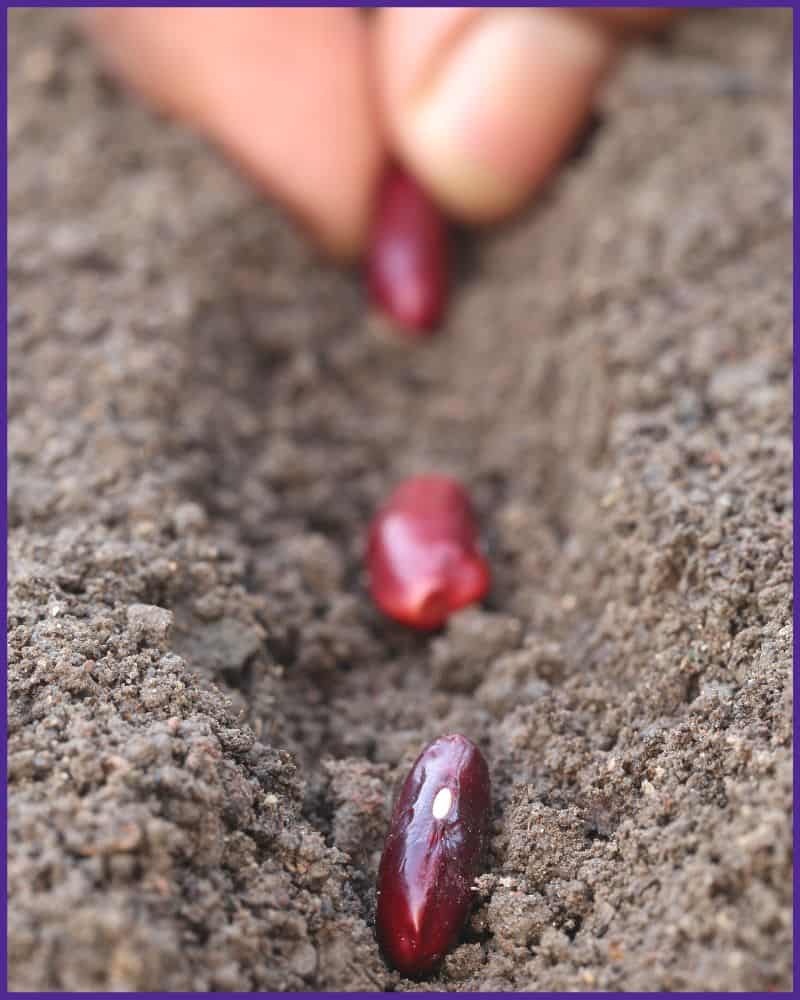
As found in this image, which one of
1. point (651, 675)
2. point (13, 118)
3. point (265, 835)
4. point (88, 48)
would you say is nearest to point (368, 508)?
point (651, 675)

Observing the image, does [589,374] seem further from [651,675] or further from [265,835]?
[265,835]

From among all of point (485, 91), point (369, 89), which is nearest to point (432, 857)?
point (485, 91)

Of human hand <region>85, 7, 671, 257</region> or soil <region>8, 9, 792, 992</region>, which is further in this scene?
human hand <region>85, 7, 671, 257</region>

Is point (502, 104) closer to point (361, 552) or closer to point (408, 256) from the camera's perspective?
point (408, 256)

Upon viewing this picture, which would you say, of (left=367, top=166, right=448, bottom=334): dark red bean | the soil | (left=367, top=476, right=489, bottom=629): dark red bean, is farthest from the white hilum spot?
(left=367, top=166, right=448, bottom=334): dark red bean

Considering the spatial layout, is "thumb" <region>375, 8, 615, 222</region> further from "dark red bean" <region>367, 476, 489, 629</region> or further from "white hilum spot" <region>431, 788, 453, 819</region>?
"white hilum spot" <region>431, 788, 453, 819</region>

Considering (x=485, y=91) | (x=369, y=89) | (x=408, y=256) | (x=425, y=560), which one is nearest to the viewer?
(x=425, y=560)

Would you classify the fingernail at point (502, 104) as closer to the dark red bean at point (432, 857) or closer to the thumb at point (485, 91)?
the thumb at point (485, 91)
